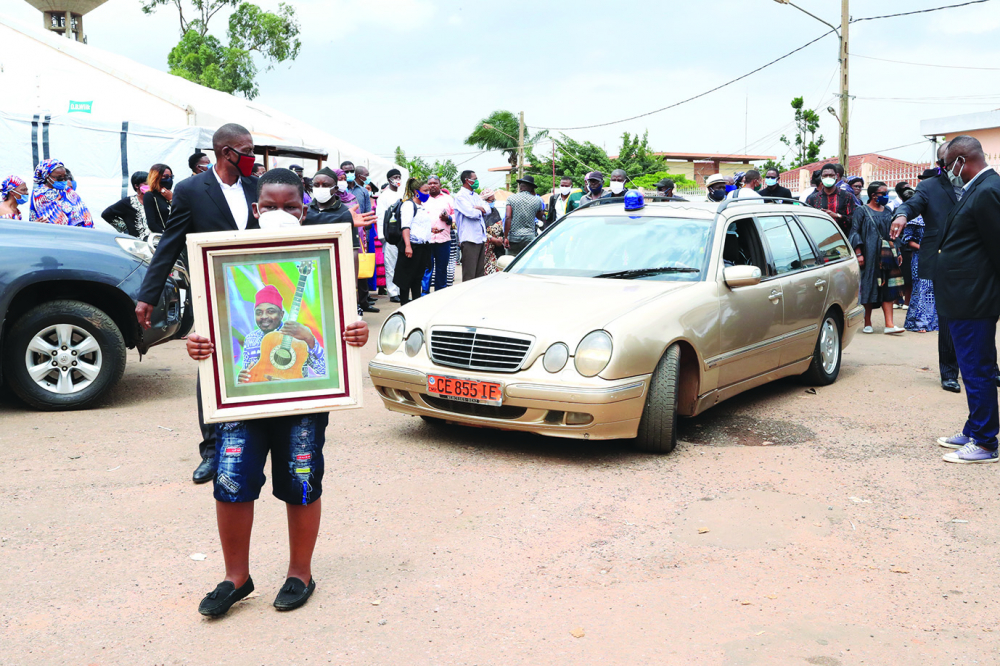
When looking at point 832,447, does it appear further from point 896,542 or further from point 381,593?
point 381,593

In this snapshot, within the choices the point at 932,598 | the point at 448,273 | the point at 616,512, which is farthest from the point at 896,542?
the point at 448,273

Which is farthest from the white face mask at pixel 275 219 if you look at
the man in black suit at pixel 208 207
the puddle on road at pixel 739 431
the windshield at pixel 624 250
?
the puddle on road at pixel 739 431

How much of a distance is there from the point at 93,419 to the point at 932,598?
5.51 metres

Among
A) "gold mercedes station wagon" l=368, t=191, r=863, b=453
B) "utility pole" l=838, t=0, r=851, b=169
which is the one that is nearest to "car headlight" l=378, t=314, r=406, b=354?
"gold mercedes station wagon" l=368, t=191, r=863, b=453

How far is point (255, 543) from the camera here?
4277 mm

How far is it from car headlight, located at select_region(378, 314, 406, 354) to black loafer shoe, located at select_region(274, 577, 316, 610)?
8.55 feet

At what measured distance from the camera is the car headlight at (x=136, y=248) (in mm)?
7195

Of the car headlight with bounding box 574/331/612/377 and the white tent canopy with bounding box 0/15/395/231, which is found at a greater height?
the white tent canopy with bounding box 0/15/395/231

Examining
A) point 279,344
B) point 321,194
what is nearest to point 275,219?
point 279,344

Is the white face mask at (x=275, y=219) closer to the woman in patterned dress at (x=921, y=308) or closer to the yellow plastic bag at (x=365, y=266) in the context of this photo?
the yellow plastic bag at (x=365, y=266)

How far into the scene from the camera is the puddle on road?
6.24m

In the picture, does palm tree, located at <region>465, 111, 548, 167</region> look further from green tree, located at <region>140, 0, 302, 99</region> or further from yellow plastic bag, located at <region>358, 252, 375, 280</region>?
yellow plastic bag, located at <region>358, 252, 375, 280</region>

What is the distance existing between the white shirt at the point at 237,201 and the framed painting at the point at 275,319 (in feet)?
2.78

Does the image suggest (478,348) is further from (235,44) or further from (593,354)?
(235,44)
